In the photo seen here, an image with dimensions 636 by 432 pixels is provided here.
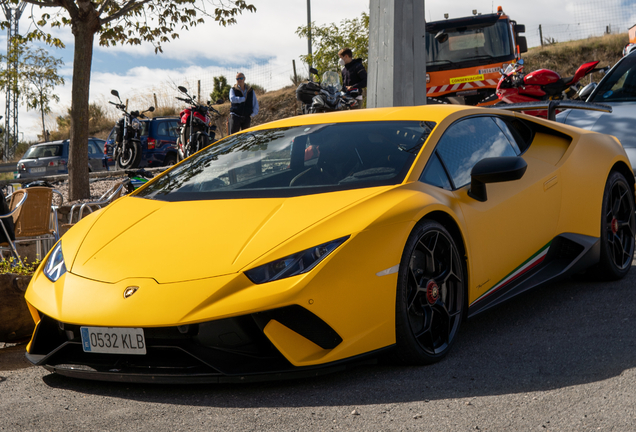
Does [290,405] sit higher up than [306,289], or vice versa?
[306,289]

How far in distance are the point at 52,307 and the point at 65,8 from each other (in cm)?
805

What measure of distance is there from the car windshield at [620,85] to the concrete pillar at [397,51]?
71.0 inches

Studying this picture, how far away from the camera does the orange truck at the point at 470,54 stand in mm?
13461

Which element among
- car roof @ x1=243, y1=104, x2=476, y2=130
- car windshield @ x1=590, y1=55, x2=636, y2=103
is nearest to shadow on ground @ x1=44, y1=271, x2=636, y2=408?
car roof @ x1=243, y1=104, x2=476, y2=130

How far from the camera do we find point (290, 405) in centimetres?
262

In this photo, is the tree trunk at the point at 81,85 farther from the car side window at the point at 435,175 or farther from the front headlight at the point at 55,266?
the car side window at the point at 435,175

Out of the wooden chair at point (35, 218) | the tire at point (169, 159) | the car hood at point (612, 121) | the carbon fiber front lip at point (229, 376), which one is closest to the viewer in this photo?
the carbon fiber front lip at point (229, 376)

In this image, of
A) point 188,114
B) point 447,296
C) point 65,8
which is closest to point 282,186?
point 447,296

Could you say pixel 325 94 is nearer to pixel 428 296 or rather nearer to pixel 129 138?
pixel 428 296

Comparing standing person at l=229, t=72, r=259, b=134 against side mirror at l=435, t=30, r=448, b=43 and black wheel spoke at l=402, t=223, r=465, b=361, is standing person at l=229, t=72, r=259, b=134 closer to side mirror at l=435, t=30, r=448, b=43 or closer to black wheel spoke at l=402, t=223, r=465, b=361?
side mirror at l=435, t=30, r=448, b=43

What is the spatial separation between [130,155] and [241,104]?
3.39 metres

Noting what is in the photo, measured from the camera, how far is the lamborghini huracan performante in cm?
265

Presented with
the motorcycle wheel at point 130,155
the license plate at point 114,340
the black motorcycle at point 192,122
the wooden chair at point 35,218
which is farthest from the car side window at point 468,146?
the motorcycle wheel at point 130,155

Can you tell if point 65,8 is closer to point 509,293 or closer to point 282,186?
point 282,186
